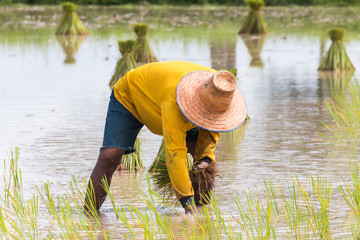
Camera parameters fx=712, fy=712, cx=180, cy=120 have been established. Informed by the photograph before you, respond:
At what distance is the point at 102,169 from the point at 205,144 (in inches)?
23.4

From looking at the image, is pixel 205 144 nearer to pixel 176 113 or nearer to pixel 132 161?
pixel 176 113

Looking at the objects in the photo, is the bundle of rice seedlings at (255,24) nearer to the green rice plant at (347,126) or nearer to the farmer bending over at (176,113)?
the green rice plant at (347,126)

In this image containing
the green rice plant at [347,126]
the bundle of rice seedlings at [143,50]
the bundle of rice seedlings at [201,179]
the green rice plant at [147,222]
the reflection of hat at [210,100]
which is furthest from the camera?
the bundle of rice seedlings at [143,50]

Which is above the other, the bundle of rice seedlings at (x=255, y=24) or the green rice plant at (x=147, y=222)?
the green rice plant at (x=147, y=222)

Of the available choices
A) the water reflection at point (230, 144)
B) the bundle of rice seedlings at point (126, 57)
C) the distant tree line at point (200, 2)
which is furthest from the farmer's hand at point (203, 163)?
the distant tree line at point (200, 2)

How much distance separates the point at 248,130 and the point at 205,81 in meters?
3.04

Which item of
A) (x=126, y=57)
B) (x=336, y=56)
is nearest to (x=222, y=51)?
(x=336, y=56)

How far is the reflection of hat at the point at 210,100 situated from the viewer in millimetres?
3422

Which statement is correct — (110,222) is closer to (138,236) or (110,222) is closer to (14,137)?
(138,236)

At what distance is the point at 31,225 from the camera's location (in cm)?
362

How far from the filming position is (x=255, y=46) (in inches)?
579

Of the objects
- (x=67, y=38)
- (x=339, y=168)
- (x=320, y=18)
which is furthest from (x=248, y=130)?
(x=320, y=18)

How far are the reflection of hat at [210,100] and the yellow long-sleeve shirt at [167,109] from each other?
2.7 inches

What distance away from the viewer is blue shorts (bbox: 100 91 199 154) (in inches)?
154
